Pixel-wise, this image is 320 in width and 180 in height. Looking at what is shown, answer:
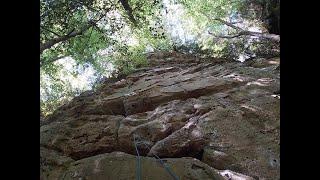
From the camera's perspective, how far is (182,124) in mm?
6473

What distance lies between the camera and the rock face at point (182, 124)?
17.3ft

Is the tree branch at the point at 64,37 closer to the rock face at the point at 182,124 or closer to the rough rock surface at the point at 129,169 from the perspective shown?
the rock face at the point at 182,124

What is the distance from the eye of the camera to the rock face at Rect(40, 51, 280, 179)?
5273 millimetres

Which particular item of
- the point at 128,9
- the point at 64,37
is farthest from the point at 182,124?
the point at 128,9

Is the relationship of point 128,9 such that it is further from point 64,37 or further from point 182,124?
point 182,124

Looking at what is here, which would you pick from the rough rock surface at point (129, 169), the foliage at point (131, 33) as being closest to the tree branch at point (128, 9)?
the foliage at point (131, 33)

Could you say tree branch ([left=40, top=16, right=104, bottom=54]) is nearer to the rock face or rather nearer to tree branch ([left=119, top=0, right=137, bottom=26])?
tree branch ([left=119, top=0, right=137, bottom=26])


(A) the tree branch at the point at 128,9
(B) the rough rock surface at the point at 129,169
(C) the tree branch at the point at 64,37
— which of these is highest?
(A) the tree branch at the point at 128,9

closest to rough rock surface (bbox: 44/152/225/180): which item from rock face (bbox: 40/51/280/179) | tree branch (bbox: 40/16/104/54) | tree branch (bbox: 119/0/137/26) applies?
rock face (bbox: 40/51/280/179)

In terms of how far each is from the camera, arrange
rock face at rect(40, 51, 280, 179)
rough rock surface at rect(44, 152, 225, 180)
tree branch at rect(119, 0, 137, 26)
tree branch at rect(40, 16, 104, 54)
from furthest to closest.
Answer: tree branch at rect(119, 0, 137, 26)
tree branch at rect(40, 16, 104, 54)
rock face at rect(40, 51, 280, 179)
rough rock surface at rect(44, 152, 225, 180)

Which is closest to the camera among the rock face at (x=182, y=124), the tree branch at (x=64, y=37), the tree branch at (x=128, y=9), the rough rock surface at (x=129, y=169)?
the rough rock surface at (x=129, y=169)

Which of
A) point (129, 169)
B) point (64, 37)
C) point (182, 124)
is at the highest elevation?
point (64, 37)

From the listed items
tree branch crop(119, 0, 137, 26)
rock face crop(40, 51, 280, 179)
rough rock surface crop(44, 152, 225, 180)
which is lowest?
rough rock surface crop(44, 152, 225, 180)
